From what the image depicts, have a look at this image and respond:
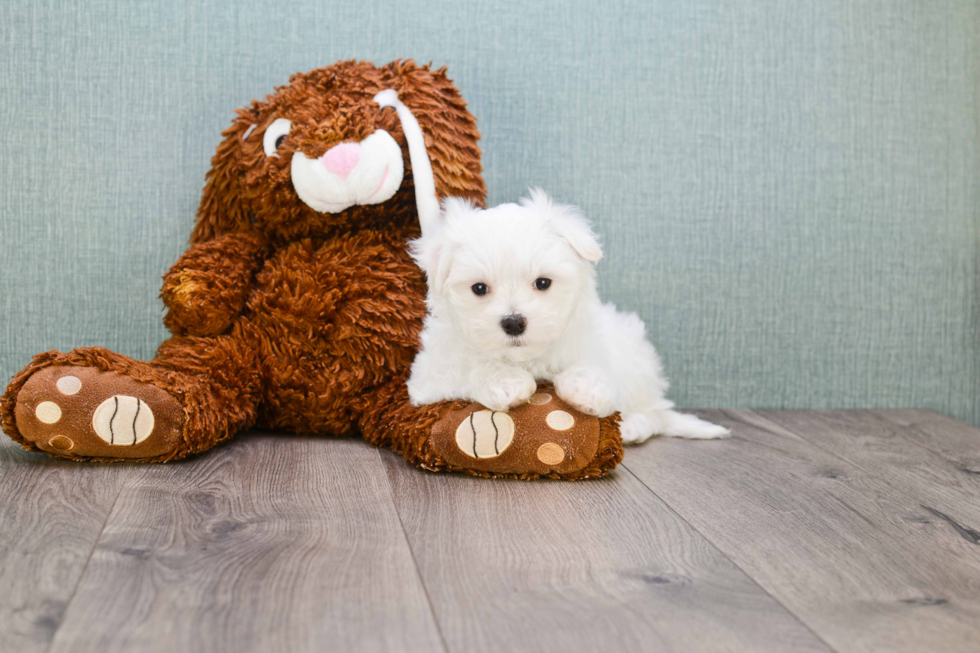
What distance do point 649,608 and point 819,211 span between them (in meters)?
1.22

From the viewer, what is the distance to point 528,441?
3.71 ft

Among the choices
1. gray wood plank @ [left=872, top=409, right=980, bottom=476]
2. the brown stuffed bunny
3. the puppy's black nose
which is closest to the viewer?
the puppy's black nose

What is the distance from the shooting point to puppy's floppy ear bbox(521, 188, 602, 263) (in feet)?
3.72

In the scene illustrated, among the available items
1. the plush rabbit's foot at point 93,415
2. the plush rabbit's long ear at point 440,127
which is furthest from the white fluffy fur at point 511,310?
the plush rabbit's foot at point 93,415

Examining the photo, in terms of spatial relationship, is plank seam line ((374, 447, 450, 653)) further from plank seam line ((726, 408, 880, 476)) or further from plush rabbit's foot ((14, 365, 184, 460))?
plank seam line ((726, 408, 880, 476))

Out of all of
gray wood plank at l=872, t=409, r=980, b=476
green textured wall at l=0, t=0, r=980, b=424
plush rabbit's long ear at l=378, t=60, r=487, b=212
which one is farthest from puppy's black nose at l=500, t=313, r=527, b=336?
gray wood plank at l=872, t=409, r=980, b=476

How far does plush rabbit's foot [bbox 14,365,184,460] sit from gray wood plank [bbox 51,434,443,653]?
6cm

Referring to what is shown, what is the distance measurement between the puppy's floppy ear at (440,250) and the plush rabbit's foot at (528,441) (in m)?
0.20

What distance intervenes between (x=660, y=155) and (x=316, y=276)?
2.55 ft

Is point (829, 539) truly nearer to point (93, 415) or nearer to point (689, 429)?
point (689, 429)

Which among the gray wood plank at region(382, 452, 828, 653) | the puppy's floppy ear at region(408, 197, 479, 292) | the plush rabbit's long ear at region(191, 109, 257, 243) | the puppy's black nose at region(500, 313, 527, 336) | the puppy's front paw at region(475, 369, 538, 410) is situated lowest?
the gray wood plank at region(382, 452, 828, 653)

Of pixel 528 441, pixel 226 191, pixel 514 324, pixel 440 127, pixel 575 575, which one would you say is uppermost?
pixel 440 127

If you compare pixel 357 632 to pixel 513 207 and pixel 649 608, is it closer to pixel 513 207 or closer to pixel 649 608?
pixel 649 608

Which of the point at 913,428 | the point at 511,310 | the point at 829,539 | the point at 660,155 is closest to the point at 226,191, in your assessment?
the point at 511,310
